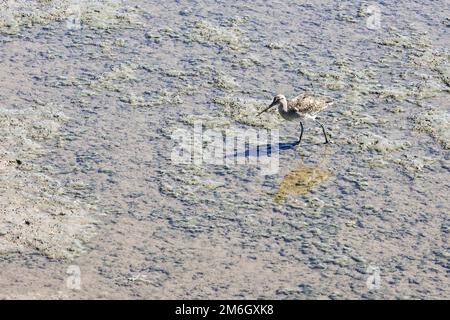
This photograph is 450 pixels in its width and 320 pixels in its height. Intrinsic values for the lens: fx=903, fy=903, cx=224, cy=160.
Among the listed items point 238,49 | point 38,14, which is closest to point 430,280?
point 238,49

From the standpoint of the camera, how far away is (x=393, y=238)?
845 cm

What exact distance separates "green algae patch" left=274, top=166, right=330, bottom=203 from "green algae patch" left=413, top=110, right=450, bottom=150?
4.82 ft

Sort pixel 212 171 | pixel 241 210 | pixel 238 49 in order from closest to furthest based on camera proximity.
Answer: pixel 241 210 < pixel 212 171 < pixel 238 49

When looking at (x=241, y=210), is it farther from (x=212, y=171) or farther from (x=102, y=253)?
(x=102, y=253)

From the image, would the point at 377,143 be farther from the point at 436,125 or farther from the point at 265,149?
the point at 265,149

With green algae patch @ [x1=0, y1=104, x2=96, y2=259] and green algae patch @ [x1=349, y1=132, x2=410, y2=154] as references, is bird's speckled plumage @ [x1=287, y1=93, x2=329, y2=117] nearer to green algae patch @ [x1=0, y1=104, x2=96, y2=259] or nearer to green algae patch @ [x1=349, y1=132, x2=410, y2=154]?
green algae patch @ [x1=349, y1=132, x2=410, y2=154]

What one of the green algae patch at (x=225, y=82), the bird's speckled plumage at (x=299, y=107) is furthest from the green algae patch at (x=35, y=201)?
the bird's speckled plumage at (x=299, y=107)

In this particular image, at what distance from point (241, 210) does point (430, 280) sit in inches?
76.6

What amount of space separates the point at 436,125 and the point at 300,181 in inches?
78.1

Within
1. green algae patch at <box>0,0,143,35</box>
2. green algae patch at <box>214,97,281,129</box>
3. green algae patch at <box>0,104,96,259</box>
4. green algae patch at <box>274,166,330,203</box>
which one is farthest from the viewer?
green algae patch at <box>0,0,143,35</box>

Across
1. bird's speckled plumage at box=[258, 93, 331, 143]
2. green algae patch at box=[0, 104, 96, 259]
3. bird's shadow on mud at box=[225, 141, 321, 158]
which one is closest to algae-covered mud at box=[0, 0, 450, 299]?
green algae patch at box=[0, 104, 96, 259]

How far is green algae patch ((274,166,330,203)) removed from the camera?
912 centimetres

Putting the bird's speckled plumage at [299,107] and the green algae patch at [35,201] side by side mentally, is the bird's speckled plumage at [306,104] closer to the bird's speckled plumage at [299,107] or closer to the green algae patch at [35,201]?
the bird's speckled plumage at [299,107]

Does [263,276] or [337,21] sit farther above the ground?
[337,21]
